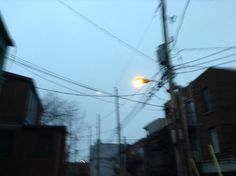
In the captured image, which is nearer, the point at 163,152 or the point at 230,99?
the point at 230,99

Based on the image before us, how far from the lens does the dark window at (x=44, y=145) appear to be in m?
21.3

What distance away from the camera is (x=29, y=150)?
2117 centimetres

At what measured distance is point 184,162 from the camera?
483 inches

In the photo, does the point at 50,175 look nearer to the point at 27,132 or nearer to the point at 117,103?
the point at 27,132

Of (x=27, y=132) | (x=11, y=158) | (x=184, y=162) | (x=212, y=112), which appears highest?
(x=212, y=112)

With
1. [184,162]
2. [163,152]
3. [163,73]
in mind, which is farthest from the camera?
[163,152]

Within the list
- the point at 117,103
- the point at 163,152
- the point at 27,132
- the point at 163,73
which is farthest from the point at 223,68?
the point at 27,132

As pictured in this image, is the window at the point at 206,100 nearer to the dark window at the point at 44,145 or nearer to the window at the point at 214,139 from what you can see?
the window at the point at 214,139

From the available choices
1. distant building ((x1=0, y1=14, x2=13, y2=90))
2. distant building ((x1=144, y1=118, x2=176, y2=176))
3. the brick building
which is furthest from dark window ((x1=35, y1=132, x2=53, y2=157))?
the brick building

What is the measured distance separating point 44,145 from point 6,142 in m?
2.33

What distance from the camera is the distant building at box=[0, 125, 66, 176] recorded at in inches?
814

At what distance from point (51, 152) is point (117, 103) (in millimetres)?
15188

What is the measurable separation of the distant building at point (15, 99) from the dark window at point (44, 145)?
8.31 feet

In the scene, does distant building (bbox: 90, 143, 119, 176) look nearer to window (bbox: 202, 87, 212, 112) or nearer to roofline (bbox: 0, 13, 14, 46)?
window (bbox: 202, 87, 212, 112)
